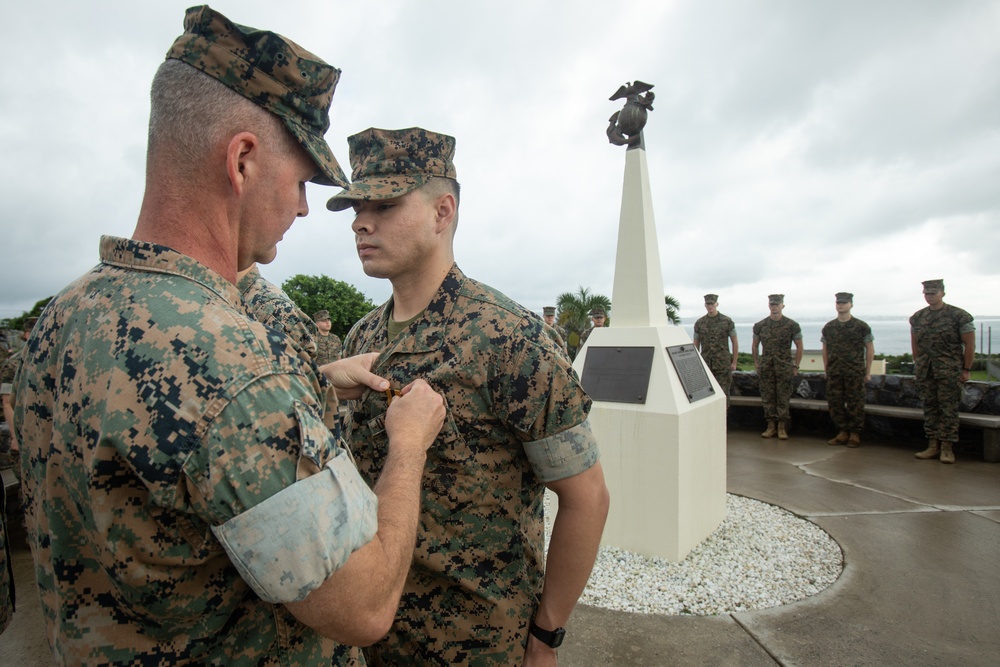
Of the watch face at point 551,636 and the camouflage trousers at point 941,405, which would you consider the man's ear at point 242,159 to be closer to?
the watch face at point 551,636

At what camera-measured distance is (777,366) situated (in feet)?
29.8

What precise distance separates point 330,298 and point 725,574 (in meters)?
22.6

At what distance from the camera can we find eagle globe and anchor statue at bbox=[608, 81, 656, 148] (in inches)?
178

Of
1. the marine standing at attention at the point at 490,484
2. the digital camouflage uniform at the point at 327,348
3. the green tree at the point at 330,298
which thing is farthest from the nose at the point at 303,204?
the green tree at the point at 330,298

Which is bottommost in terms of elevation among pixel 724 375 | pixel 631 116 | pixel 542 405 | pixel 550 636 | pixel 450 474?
pixel 550 636

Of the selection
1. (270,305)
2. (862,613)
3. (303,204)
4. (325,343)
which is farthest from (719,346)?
(303,204)

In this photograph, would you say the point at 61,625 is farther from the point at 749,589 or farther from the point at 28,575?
the point at 28,575

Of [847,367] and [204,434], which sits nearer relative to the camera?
[204,434]

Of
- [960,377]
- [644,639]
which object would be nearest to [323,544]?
[644,639]

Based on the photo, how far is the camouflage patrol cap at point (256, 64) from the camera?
1.04 metres

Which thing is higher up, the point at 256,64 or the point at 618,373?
the point at 256,64

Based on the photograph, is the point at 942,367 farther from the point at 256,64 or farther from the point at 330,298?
the point at 330,298

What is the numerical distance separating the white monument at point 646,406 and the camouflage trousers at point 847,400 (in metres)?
5.07

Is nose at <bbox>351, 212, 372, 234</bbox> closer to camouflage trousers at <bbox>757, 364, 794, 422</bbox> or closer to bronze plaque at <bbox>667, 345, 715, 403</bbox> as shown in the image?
bronze plaque at <bbox>667, 345, 715, 403</bbox>
